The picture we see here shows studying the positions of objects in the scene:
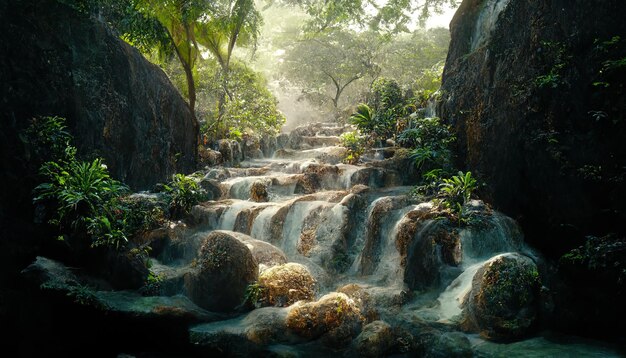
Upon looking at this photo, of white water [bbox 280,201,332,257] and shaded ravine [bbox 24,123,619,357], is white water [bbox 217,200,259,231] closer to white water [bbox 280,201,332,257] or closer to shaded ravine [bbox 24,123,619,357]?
shaded ravine [bbox 24,123,619,357]

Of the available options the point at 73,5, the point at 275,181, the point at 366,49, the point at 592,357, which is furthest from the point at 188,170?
→ the point at 366,49

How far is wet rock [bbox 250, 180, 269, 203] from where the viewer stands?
1449cm

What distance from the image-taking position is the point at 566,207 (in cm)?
795

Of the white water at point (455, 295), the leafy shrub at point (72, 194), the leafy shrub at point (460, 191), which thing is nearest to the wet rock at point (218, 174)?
the leafy shrub at point (72, 194)

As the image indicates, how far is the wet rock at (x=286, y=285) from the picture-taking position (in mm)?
8227

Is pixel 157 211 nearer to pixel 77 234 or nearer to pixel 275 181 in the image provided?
pixel 77 234

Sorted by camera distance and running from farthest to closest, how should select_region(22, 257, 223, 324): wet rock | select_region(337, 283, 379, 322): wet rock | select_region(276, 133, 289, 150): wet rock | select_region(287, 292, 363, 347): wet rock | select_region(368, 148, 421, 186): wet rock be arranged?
select_region(276, 133, 289, 150): wet rock → select_region(368, 148, 421, 186): wet rock → select_region(22, 257, 223, 324): wet rock → select_region(337, 283, 379, 322): wet rock → select_region(287, 292, 363, 347): wet rock

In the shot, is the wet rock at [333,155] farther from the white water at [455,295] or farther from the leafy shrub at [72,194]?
the leafy shrub at [72,194]

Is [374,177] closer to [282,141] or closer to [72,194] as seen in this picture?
[72,194]

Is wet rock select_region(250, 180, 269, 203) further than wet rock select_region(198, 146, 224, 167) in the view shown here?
No

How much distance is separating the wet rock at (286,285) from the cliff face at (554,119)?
4961 mm

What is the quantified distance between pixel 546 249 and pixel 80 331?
9024 millimetres

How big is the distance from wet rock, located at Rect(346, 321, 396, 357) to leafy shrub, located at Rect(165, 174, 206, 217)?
7.90 meters

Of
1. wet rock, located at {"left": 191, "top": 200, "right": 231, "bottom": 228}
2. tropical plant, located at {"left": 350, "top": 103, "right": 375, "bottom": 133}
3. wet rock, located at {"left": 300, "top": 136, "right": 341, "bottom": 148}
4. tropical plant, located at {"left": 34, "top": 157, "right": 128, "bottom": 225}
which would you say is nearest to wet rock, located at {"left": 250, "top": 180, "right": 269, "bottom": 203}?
wet rock, located at {"left": 191, "top": 200, "right": 231, "bottom": 228}
